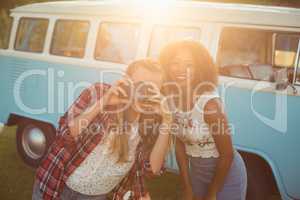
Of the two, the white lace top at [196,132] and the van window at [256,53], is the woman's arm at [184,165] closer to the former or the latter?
the white lace top at [196,132]

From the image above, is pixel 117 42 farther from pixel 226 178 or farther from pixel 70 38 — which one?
pixel 226 178

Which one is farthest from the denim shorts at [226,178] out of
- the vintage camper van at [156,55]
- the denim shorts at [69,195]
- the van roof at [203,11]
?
the van roof at [203,11]

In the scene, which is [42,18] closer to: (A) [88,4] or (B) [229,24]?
(A) [88,4]

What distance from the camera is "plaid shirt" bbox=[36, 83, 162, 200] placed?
1.79 m

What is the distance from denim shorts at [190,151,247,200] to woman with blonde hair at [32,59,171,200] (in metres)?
0.54

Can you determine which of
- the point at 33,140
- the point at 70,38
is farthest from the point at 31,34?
the point at 33,140

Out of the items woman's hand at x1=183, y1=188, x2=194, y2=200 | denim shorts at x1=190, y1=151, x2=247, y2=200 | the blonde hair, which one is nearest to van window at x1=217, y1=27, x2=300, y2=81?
denim shorts at x1=190, y1=151, x2=247, y2=200

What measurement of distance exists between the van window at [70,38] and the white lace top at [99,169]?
2834mm

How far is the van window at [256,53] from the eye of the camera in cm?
341

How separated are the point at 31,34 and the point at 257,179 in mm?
3279

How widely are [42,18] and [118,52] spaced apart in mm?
Result: 1356

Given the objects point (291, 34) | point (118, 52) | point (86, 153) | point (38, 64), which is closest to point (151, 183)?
point (118, 52)

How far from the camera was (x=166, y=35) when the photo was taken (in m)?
3.95

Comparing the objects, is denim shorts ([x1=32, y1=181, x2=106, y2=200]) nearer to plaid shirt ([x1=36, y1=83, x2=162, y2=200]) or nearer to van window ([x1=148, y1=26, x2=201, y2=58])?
plaid shirt ([x1=36, y1=83, x2=162, y2=200])
